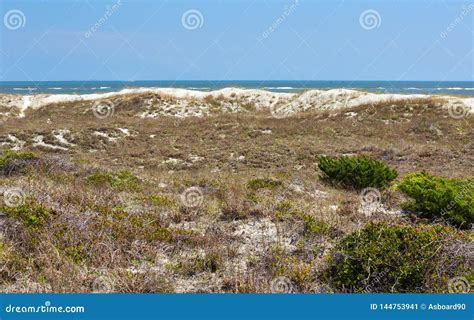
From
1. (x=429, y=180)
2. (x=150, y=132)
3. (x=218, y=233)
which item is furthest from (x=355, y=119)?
(x=218, y=233)

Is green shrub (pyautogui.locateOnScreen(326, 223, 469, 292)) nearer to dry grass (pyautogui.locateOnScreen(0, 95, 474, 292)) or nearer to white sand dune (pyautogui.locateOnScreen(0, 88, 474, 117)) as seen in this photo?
dry grass (pyautogui.locateOnScreen(0, 95, 474, 292))

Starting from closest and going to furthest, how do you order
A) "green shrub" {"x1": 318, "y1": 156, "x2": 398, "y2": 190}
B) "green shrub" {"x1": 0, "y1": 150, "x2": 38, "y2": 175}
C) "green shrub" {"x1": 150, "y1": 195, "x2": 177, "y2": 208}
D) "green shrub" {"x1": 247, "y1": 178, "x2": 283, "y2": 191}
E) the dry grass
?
1. the dry grass
2. "green shrub" {"x1": 150, "y1": 195, "x2": 177, "y2": 208}
3. "green shrub" {"x1": 247, "y1": 178, "x2": 283, "y2": 191}
4. "green shrub" {"x1": 0, "y1": 150, "x2": 38, "y2": 175}
5. "green shrub" {"x1": 318, "y1": 156, "x2": 398, "y2": 190}

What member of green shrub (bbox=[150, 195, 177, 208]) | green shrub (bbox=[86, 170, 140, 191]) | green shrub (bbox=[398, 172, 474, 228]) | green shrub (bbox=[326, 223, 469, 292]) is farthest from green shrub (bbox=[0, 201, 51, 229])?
green shrub (bbox=[398, 172, 474, 228])

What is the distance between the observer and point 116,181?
1395 centimetres

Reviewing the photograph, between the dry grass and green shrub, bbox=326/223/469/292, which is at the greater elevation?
the dry grass

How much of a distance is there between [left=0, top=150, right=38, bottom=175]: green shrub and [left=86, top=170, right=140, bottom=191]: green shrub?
2.85 m

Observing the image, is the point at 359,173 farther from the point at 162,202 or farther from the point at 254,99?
the point at 254,99

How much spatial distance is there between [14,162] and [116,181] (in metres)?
3.76

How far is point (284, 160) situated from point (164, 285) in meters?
20.7

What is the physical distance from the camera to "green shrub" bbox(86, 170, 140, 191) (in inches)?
518

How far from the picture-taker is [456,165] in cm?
2384

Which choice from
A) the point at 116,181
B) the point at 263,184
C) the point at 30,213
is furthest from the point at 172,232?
the point at 263,184

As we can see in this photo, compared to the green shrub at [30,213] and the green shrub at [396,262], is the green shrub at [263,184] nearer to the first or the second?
the green shrub at [30,213]

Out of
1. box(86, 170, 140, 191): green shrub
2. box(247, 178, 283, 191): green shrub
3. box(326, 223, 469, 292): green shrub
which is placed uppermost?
box(86, 170, 140, 191): green shrub
